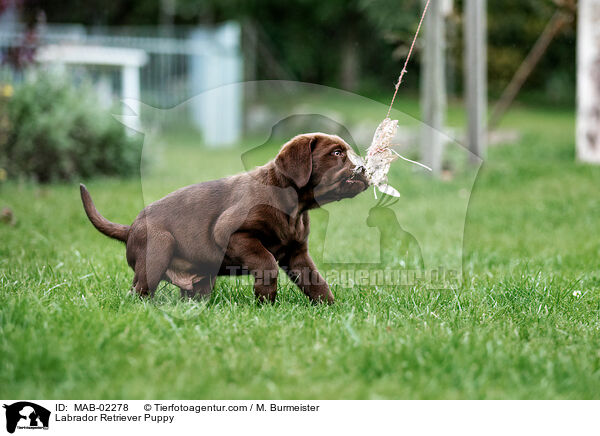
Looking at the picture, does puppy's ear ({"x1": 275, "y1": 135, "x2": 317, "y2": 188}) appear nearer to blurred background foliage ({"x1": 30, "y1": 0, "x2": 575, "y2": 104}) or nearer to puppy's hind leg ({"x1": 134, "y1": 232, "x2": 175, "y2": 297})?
puppy's hind leg ({"x1": 134, "y1": 232, "x2": 175, "y2": 297})

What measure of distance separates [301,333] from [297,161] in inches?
31.5

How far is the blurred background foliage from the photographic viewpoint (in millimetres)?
18828

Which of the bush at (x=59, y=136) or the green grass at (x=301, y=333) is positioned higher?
the bush at (x=59, y=136)

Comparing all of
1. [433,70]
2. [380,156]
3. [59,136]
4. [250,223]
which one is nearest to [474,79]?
A: [433,70]

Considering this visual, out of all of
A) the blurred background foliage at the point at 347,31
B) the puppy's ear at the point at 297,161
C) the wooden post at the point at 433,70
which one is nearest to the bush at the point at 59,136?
the wooden post at the point at 433,70

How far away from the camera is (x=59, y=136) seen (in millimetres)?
7930

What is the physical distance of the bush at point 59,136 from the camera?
26.0 feet

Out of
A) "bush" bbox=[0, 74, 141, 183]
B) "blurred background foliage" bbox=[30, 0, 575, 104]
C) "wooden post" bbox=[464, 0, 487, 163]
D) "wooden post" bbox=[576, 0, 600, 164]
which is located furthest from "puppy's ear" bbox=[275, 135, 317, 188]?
"blurred background foliage" bbox=[30, 0, 575, 104]
